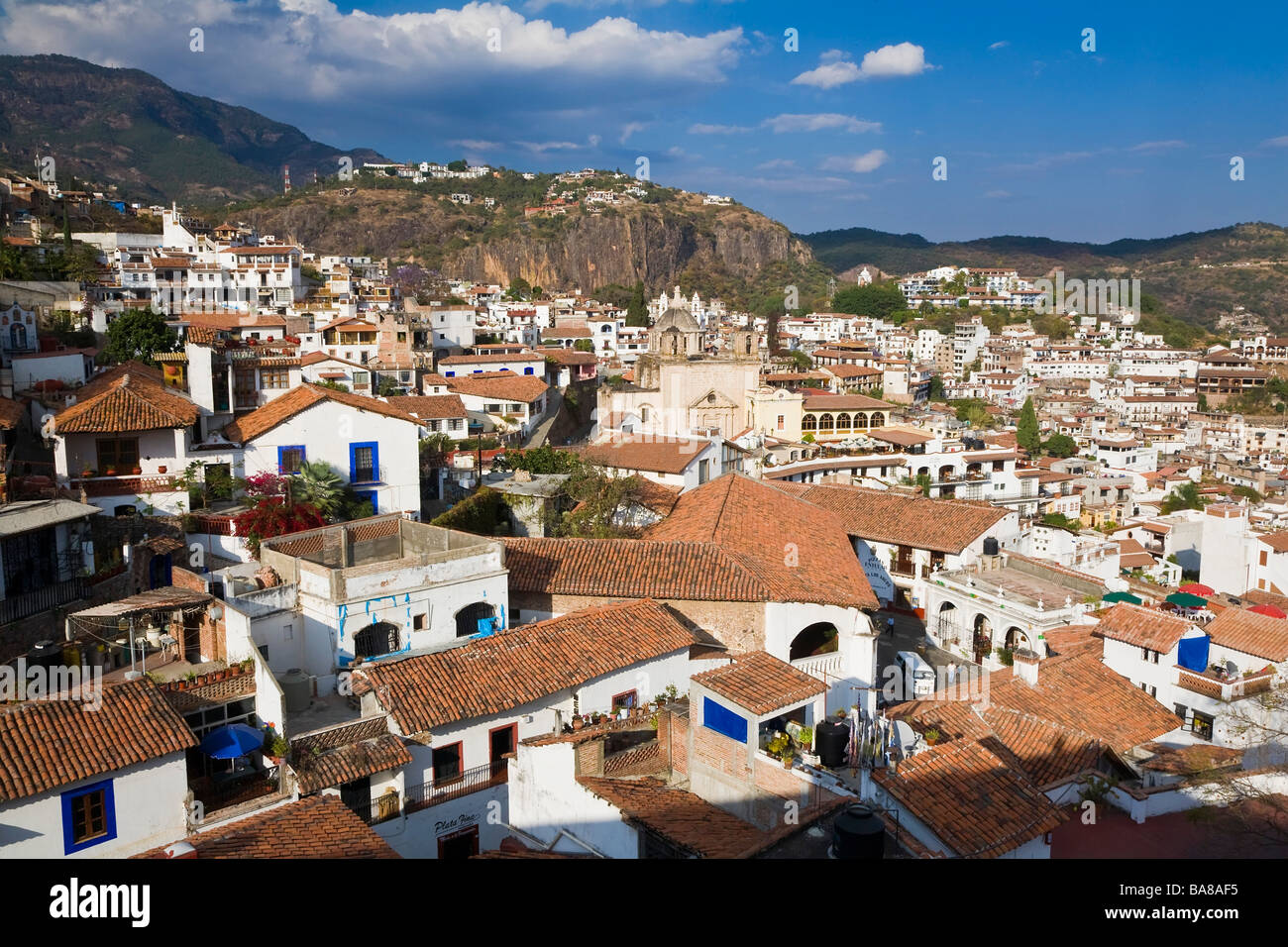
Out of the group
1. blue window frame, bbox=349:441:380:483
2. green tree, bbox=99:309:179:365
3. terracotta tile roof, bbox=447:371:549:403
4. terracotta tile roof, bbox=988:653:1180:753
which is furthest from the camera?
terracotta tile roof, bbox=447:371:549:403

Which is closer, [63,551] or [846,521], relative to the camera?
[63,551]

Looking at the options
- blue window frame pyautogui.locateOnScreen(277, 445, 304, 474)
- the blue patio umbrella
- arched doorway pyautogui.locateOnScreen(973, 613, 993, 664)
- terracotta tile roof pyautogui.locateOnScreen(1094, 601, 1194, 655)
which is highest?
blue window frame pyautogui.locateOnScreen(277, 445, 304, 474)

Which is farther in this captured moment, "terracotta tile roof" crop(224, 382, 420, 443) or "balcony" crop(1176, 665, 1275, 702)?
"terracotta tile roof" crop(224, 382, 420, 443)

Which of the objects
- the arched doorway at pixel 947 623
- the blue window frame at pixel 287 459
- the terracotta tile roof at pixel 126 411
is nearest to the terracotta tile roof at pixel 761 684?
the arched doorway at pixel 947 623

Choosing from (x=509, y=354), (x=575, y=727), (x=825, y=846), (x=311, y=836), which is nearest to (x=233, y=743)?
(x=311, y=836)

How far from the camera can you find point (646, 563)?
16672 millimetres

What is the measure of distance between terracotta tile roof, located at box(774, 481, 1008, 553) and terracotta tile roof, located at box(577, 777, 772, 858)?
1429 cm

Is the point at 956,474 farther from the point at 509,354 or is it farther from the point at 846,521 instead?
the point at 509,354

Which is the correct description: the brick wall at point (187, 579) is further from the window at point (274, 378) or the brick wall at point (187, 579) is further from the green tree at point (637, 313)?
the green tree at point (637, 313)

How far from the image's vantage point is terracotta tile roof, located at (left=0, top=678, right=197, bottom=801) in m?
9.54

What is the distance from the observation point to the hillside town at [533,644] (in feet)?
32.1

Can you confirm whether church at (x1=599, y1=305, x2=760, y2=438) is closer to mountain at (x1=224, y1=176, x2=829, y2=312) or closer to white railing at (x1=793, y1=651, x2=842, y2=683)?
white railing at (x1=793, y1=651, x2=842, y2=683)

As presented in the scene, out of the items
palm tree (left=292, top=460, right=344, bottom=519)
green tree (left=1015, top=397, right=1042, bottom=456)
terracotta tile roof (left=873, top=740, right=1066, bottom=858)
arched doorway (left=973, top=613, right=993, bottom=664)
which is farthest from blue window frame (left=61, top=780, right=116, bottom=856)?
green tree (left=1015, top=397, right=1042, bottom=456)

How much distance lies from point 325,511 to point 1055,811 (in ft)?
44.9
